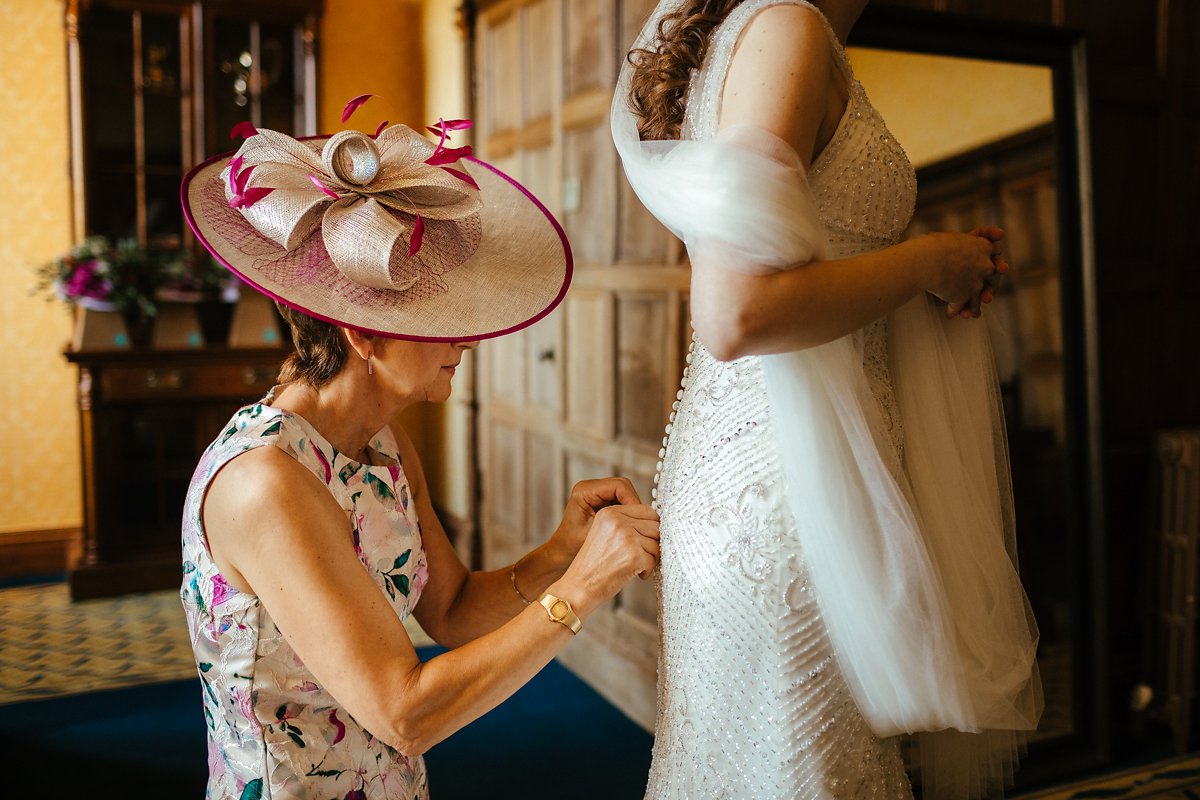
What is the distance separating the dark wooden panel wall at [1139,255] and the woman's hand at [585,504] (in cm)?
209

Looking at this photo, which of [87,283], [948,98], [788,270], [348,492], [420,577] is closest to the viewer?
[788,270]

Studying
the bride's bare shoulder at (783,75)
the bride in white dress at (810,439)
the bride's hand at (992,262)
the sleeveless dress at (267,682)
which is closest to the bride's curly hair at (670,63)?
the bride in white dress at (810,439)

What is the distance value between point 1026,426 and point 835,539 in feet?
6.67

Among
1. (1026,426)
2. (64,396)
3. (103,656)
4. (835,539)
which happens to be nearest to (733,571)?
(835,539)

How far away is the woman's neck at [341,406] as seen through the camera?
1.27 metres

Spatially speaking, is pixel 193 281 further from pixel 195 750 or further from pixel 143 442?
pixel 195 750

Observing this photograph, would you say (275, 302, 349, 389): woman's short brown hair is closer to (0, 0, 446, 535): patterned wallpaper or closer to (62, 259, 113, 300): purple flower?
(62, 259, 113, 300): purple flower

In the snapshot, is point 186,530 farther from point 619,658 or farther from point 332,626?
point 619,658

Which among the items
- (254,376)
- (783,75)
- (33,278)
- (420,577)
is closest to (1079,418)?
(420,577)

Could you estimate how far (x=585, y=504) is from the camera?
132cm

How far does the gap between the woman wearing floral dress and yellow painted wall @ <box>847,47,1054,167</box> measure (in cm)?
139

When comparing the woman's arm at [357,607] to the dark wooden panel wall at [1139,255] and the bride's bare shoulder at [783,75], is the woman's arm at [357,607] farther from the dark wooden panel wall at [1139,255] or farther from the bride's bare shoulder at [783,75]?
the dark wooden panel wall at [1139,255]

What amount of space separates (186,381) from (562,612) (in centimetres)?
406

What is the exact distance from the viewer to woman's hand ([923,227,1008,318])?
3.28 feet
